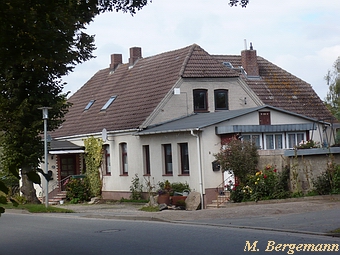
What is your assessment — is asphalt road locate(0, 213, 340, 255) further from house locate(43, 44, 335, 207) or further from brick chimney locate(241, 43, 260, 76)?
brick chimney locate(241, 43, 260, 76)

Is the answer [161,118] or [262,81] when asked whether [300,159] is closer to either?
[161,118]

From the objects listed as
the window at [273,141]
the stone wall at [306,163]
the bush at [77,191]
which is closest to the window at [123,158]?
the bush at [77,191]

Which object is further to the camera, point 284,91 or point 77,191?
point 284,91

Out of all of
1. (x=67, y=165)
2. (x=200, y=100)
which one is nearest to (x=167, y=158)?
(x=200, y=100)

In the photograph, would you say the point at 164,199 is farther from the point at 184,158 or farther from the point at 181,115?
the point at 181,115

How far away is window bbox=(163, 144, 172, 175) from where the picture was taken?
31.3m

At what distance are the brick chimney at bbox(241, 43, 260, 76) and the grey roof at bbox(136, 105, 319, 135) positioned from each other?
9.34m

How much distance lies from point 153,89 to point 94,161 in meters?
5.62

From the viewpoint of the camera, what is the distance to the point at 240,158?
2589 cm

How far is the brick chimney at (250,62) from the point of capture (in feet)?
137

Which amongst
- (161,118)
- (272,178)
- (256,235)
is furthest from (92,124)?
(256,235)

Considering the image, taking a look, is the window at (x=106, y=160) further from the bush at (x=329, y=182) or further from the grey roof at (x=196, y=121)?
the bush at (x=329, y=182)

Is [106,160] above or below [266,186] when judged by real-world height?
above

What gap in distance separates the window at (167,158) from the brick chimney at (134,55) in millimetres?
11069
